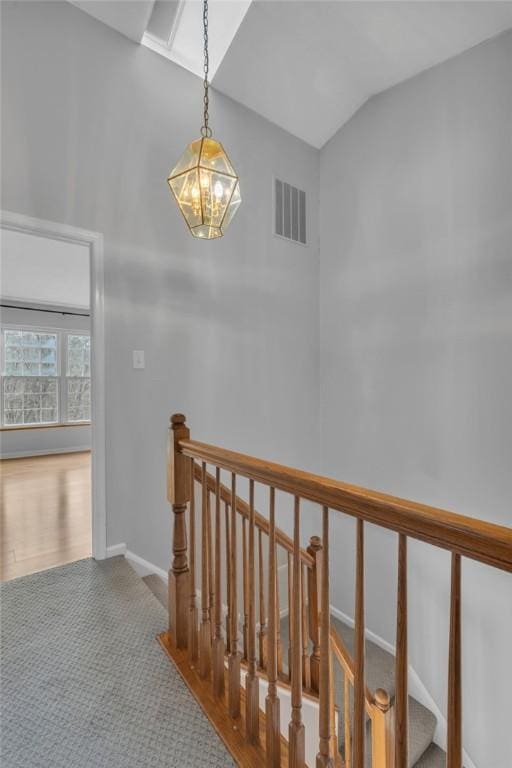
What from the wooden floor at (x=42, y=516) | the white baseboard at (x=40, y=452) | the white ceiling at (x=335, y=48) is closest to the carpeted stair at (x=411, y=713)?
the wooden floor at (x=42, y=516)

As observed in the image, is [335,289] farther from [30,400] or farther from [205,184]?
[30,400]

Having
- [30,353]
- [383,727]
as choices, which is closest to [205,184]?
[383,727]

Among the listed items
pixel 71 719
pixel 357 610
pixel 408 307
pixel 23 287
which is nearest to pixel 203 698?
pixel 71 719

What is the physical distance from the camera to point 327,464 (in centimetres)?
369

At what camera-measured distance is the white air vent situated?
3.40 metres

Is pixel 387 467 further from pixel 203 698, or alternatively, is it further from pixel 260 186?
pixel 260 186

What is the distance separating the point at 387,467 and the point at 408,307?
128 cm

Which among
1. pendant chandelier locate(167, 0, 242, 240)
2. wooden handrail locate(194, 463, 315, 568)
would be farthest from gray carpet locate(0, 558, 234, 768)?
pendant chandelier locate(167, 0, 242, 240)

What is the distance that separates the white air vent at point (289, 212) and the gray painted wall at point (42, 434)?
177 inches

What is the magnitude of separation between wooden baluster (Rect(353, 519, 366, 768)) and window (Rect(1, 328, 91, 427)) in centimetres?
569

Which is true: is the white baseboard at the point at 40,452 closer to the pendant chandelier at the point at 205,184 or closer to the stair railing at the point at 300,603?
the stair railing at the point at 300,603

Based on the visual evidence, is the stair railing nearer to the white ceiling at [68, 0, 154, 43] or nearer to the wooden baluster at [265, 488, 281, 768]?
the wooden baluster at [265, 488, 281, 768]

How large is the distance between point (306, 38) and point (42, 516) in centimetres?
421

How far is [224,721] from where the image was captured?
1.33 metres
